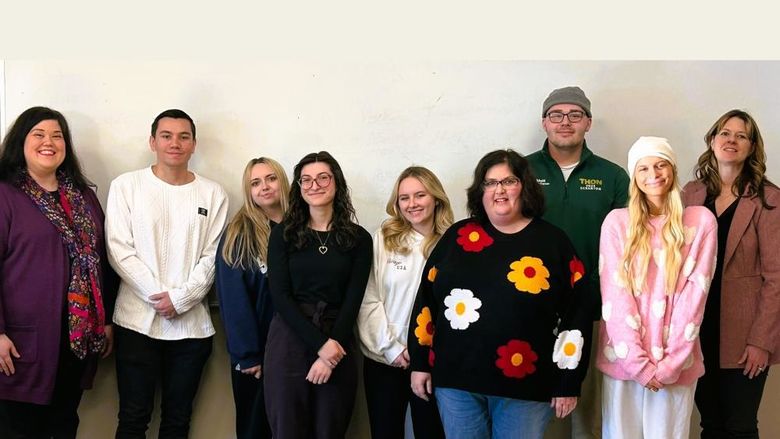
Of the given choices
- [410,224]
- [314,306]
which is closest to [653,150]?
[410,224]

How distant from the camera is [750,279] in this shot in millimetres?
2486

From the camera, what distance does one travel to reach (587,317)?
6.81ft

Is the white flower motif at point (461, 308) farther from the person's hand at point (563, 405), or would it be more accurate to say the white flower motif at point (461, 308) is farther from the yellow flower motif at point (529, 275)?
the person's hand at point (563, 405)

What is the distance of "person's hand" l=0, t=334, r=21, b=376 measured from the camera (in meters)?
2.41

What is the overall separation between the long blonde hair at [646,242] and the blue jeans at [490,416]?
544 millimetres

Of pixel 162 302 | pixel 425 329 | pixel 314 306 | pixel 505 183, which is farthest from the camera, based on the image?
pixel 162 302

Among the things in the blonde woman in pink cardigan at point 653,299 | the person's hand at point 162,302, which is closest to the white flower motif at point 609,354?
the blonde woman in pink cardigan at point 653,299

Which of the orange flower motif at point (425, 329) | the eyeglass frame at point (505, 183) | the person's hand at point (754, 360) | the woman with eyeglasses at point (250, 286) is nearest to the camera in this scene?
the eyeglass frame at point (505, 183)

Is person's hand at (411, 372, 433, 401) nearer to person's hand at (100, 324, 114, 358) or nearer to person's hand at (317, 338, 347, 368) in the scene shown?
A: person's hand at (317, 338, 347, 368)

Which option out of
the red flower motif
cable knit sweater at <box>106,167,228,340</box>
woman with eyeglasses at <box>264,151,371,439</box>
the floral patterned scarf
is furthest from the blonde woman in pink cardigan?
the floral patterned scarf

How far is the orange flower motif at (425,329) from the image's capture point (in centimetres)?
223

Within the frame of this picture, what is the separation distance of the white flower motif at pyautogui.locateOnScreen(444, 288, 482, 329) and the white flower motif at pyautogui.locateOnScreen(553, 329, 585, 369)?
29 cm

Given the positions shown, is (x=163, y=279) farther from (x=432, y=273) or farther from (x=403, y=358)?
(x=432, y=273)

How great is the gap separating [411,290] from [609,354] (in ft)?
2.63
